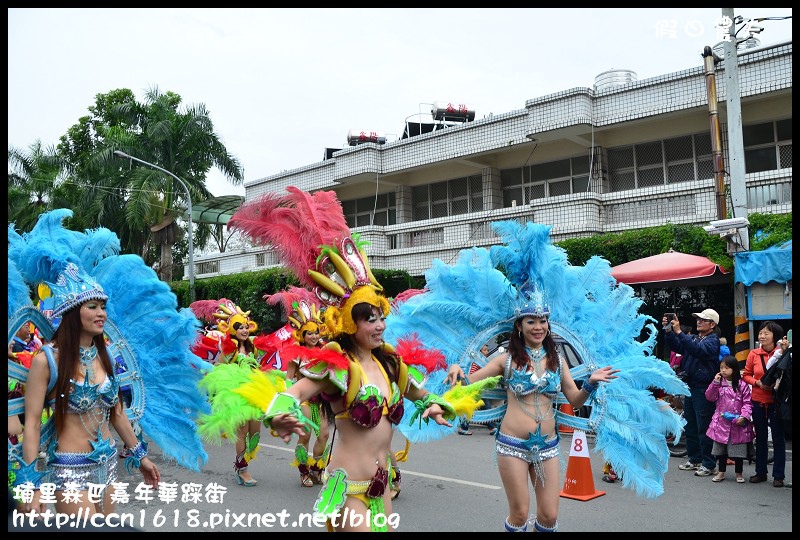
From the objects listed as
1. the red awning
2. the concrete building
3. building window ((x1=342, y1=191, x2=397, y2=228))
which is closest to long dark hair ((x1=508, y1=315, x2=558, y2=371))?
the red awning

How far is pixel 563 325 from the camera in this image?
472 cm

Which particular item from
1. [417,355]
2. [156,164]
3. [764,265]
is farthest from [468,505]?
[156,164]

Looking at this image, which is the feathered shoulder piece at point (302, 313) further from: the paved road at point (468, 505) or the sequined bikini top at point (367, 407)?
the sequined bikini top at point (367, 407)

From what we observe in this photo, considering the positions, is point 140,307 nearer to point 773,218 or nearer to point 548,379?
point 548,379

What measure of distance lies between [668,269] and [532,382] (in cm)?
620

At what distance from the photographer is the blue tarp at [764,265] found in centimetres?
898

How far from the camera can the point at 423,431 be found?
179 inches

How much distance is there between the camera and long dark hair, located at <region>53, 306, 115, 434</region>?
11.9 ft

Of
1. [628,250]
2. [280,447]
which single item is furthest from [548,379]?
[628,250]

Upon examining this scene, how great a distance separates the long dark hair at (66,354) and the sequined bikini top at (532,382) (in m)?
2.66

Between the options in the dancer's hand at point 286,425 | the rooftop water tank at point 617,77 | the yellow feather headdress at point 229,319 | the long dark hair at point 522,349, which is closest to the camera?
the dancer's hand at point 286,425

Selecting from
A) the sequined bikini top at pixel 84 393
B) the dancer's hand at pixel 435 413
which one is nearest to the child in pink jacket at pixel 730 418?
the dancer's hand at pixel 435 413

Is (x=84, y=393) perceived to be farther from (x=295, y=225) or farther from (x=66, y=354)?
(x=295, y=225)

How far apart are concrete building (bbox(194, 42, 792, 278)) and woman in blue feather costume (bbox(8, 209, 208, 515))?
524 centimetres
